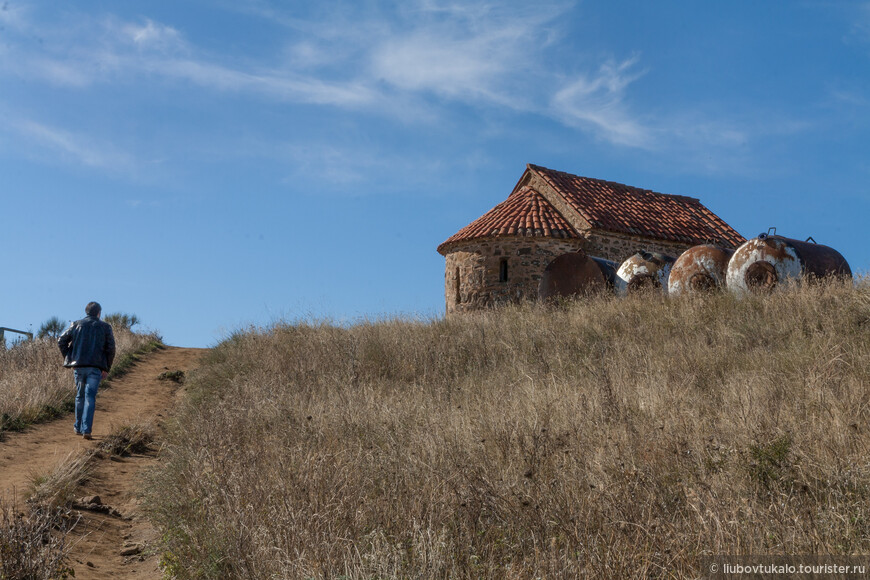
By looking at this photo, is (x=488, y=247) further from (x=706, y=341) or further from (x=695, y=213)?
(x=706, y=341)

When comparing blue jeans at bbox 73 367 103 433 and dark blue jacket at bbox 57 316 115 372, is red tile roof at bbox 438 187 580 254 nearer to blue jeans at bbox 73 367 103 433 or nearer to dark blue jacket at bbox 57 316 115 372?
dark blue jacket at bbox 57 316 115 372

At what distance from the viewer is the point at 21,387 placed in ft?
36.4

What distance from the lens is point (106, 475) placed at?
7684 mm

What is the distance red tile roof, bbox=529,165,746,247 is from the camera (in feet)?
70.6

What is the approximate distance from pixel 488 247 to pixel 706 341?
467 inches

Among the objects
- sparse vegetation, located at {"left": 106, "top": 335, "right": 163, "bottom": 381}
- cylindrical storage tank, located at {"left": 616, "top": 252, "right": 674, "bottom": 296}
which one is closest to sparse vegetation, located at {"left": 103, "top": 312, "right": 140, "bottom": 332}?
sparse vegetation, located at {"left": 106, "top": 335, "right": 163, "bottom": 381}

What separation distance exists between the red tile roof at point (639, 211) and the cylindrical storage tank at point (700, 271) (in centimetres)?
615

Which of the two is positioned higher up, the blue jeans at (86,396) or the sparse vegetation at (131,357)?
the sparse vegetation at (131,357)

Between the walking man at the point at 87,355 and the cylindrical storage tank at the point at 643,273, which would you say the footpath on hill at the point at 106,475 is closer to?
the walking man at the point at 87,355

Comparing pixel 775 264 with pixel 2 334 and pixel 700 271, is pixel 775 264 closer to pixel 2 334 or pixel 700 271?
pixel 700 271

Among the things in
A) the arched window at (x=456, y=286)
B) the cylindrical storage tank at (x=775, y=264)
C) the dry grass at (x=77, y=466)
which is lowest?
the dry grass at (x=77, y=466)

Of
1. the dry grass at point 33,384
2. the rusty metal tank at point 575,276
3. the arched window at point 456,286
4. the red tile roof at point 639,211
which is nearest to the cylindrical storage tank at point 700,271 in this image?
the rusty metal tank at point 575,276

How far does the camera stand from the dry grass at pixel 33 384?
9.91m

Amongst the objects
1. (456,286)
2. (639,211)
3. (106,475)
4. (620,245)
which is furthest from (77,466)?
(639,211)
